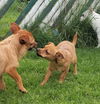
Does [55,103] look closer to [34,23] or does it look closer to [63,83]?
[63,83]

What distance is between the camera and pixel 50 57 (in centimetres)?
666

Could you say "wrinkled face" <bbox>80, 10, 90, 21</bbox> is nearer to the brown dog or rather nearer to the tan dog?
the tan dog

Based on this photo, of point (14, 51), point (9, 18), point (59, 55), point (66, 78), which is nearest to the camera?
point (14, 51)

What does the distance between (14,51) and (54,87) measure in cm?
94

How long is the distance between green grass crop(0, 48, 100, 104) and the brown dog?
242 millimetres

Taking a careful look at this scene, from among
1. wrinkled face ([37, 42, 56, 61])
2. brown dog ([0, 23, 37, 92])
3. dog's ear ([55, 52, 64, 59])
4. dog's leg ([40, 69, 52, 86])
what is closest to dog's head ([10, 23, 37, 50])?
brown dog ([0, 23, 37, 92])

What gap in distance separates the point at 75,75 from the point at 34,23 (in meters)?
2.30

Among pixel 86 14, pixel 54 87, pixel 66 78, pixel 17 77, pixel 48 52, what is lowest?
pixel 86 14

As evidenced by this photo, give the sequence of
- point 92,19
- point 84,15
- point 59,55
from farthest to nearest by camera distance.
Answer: point 92,19
point 84,15
point 59,55

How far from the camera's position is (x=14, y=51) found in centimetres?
626

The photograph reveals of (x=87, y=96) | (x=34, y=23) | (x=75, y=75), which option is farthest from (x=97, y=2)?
(x=87, y=96)

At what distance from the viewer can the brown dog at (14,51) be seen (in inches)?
239

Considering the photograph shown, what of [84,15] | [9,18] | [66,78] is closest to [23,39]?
[66,78]

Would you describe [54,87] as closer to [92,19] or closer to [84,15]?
[84,15]
